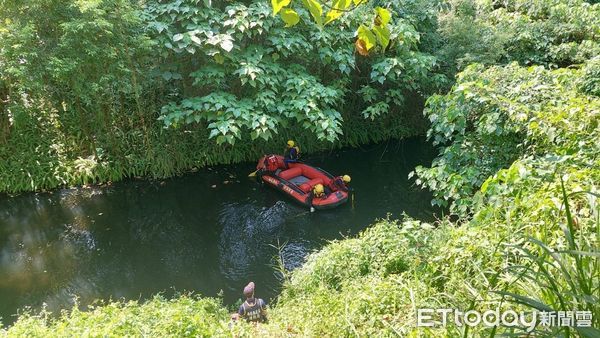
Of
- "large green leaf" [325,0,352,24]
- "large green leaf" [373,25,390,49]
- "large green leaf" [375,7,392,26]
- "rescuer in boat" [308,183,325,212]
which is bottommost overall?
"rescuer in boat" [308,183,325,212]

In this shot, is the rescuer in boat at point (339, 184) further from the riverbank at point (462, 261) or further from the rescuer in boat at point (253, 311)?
the rescuer in boat at point (253, 311)

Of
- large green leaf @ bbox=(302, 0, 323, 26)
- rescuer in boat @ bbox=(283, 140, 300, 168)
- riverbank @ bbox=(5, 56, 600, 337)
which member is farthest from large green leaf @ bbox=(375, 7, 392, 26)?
rescuer in boat @ bbox=(283, 140, 300, 168)

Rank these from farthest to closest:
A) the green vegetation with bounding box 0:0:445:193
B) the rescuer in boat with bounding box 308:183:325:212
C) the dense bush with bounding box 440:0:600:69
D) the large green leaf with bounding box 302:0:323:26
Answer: the dense bush with bounding box 440:0:600:69 < the rescuer in boat with bounding box 308:183:325:212 < the green vegetation with bounding box 0:0:445:193 < the large green leaf with bounding box 302:0:323:26

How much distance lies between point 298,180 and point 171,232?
2.38 meters

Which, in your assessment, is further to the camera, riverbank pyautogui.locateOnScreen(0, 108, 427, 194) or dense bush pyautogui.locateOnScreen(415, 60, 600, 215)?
riverbank pyautogui.locateOnScreen(0, 108, 427, 194)

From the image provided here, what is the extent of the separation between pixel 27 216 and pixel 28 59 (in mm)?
2527

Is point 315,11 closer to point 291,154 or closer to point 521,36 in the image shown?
point 291,154

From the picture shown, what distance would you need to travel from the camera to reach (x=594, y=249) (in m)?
1.72

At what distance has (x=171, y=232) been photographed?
716cm

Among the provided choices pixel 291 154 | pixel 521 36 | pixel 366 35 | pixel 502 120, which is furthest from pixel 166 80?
pixel 366 35

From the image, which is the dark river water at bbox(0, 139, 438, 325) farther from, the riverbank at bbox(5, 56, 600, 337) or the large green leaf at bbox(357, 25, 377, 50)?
the large green leaf at bbox(357, 25, 377, 50)

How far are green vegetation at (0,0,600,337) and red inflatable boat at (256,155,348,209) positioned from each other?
2.71 ft

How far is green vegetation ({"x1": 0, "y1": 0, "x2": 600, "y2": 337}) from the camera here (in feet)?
7.18

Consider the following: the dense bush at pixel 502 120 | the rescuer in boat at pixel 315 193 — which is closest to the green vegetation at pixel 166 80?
the rescuer in boat at pixel 315 193
